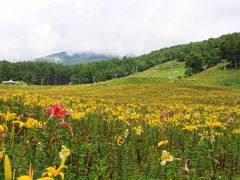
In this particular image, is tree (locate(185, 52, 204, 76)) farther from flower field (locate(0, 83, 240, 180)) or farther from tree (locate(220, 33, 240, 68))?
flower field (locate(0, 83, 240, 180))

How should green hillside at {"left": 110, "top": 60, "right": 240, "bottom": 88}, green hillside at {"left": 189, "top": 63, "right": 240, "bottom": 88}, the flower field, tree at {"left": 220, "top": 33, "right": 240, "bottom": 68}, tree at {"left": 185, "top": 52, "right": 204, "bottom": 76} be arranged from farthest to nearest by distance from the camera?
tree at {"left": 185, "top": 52, "right": 204, "bottom": 76}, tree at {"left": 220, "top": 33, "right": 240, "bottom": 68}, green hillside at {"left": 189, "top": 63, "right": 240, "bottom": 88}, green hillside at {"left": 110, "top": 60, "right": 240, "bottom": 88}, the flower field

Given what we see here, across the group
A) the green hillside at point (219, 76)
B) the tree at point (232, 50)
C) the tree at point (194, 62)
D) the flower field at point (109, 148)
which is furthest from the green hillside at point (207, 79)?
the flower field at point (109, 148)

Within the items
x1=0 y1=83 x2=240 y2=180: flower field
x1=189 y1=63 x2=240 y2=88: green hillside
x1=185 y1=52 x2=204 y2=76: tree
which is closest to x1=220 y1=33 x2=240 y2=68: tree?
x1=189 y1=63 x2=240 y2=88: green hillside

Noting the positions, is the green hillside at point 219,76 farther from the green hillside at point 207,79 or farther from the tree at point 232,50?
the tree at point 232,50

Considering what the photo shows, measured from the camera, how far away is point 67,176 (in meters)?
4.86

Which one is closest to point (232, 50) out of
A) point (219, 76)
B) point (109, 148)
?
point (219, 76)

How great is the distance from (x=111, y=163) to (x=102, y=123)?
4053 millimetres

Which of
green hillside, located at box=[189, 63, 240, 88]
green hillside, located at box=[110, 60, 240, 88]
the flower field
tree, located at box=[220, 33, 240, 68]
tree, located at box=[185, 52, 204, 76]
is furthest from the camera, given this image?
tree, located at box=[185, 52, 204, 76]

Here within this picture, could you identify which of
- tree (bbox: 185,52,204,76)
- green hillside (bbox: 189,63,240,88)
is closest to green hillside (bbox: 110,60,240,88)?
green hillside (bbox: 189,63,240,88)

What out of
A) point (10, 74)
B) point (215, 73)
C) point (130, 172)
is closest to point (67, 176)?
point (130, 172)

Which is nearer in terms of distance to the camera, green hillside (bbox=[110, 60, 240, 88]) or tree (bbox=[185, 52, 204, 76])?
green hillside (bbox=[110, 60, 240, 88])

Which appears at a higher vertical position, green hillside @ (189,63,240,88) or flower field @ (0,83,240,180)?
flower field @ (0,83,240,180)

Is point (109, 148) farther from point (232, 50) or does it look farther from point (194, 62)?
point (194, 62)

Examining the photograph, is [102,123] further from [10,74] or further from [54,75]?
[54,75]
